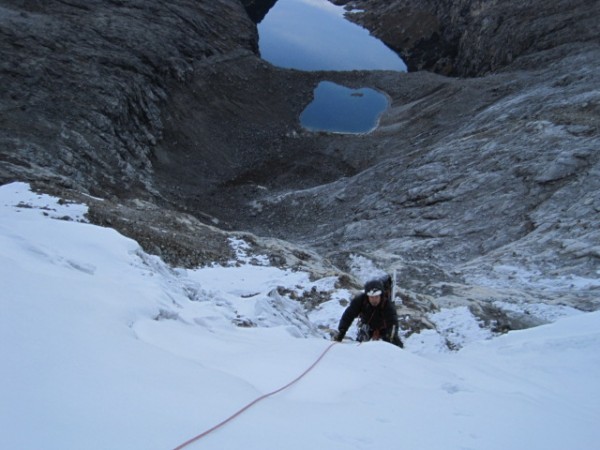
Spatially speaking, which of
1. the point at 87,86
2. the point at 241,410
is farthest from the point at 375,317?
the point at 87,86

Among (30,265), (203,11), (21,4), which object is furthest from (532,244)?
(203,11)

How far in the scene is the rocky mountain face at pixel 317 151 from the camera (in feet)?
48.2

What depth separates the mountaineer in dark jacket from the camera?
709 centimetres

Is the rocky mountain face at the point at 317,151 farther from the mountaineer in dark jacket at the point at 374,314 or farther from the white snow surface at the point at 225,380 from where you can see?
the white snow surface at the point at 225,380

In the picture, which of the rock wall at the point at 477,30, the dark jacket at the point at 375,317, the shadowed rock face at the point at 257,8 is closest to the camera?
the dark jacket at the point at 375,317

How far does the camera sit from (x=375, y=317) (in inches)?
293

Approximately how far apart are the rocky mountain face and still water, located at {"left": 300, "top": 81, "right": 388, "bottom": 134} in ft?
4.50

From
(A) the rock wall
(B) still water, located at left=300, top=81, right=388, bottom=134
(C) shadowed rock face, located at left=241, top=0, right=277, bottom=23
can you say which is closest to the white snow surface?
(B) still water, located at left=300, top=81, right=388, bottom=134

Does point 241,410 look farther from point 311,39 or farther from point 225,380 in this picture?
A: point 311,39

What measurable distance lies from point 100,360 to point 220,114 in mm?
35710

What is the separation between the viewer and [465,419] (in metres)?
4.20

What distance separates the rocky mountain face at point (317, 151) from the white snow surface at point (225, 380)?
4557mm

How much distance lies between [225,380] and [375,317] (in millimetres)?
4049

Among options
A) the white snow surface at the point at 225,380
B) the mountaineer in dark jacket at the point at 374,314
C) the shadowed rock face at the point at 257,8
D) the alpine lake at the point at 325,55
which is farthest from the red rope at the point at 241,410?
the shadowed rock face at the point at 257,8
